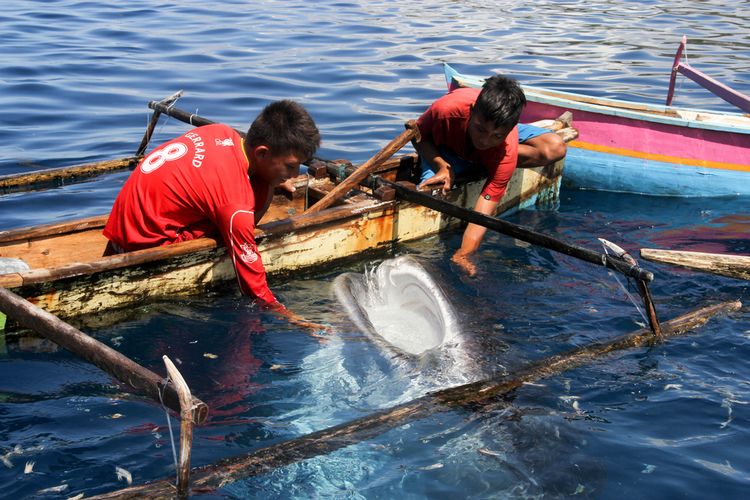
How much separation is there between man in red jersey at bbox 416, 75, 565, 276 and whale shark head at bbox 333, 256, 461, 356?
0.71 meters

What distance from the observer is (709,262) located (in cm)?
591

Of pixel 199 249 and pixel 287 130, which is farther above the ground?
pixel 287 130

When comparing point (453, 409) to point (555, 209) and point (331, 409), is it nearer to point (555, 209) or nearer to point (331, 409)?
point (331, 409)

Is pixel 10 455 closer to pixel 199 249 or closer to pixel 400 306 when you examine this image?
pixel 199 249

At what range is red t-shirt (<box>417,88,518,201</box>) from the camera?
21.9 feet

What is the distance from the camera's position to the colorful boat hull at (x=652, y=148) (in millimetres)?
8547

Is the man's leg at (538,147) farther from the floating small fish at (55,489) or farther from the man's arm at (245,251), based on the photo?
the floating small fish at (55,489)

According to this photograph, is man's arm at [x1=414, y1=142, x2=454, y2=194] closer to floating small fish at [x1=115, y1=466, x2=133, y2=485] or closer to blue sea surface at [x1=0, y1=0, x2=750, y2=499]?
blue sea surface at [x1=0, y1=0, x2=750, y2=499]

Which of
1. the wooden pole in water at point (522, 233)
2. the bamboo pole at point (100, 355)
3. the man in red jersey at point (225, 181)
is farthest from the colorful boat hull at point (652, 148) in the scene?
the bamboo pole at point (100, 355)

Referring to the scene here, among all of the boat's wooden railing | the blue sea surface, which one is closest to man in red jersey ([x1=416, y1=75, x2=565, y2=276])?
the blue sea surface

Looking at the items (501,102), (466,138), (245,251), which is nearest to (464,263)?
(466,138)

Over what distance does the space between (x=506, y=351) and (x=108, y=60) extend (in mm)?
10148

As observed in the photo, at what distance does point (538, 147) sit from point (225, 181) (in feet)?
11.5

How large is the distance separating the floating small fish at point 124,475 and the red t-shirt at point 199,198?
52.0 inches
